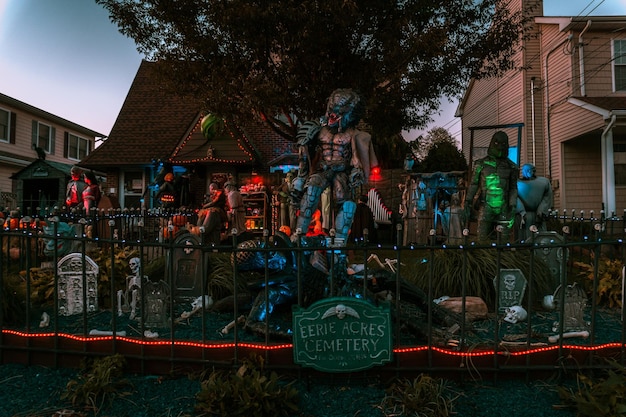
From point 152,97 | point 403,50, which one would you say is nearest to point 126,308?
point 403,50

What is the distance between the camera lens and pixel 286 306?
418 centimetres

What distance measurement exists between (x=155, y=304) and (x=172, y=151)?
14.4 meters

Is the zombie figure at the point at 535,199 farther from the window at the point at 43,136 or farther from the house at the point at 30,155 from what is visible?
the window at the point at 43,136

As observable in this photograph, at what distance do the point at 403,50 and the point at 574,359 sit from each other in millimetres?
8150

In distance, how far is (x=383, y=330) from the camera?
120 inches

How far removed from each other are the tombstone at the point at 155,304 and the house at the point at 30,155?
17.7 metres

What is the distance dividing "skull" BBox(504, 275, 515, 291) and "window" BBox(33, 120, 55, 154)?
26543 mm

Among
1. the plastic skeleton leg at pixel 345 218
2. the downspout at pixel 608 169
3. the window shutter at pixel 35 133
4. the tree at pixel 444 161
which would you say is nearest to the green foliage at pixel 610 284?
the plastic skeleton leg at pixel 345 218

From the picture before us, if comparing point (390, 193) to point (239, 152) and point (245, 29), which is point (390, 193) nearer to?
point (239, 152)

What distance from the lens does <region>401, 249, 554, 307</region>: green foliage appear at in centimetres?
532

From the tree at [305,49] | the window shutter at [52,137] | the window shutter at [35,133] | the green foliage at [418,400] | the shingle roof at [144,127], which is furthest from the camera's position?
the window shutter at [52,137]

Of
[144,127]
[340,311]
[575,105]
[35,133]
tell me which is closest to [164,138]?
[144,127]

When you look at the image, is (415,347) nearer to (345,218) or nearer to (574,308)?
(574,308)

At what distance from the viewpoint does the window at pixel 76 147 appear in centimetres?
2780
